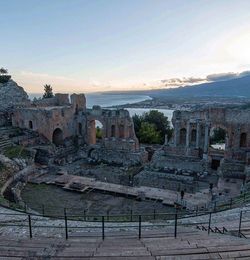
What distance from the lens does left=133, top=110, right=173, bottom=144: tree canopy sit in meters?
44.7

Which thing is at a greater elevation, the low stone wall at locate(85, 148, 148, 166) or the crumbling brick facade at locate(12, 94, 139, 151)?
the crumbling brick facade at locate(12, 94, 139, 151)

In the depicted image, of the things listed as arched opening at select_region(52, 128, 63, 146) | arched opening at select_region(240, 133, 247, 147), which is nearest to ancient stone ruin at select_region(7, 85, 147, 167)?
arched opening at select_region(52, 128, 63, 146)

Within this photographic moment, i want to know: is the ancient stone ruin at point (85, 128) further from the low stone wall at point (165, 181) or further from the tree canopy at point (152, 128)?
the tree canopy at point (152, 128)

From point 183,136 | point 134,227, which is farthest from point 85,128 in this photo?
point 134,227

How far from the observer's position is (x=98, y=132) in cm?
5241

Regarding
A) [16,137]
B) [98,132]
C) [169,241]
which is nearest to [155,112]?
[98,132]

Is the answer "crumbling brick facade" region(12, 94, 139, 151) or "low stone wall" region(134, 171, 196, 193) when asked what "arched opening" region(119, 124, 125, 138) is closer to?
"crumbling brick facade" region(12, 94, 139, 151)

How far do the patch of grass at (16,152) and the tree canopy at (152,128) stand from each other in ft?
63.7

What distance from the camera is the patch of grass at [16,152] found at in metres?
29.6

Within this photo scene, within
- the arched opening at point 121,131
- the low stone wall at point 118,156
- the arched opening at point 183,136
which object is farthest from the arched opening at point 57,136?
the arched opening at point 183,136

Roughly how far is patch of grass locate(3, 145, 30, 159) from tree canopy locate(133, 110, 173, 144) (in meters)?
19.4

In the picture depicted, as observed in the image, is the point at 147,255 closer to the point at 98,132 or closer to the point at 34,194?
the point at 34,194

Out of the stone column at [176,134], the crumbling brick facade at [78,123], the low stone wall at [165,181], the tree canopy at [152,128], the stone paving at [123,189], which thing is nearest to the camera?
the stone paving at [123,189]

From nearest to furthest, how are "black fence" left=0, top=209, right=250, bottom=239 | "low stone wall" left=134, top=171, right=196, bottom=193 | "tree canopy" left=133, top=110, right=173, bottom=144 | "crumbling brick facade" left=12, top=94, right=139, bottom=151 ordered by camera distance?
"black fence" left=0, top=209, right=250, bottom=239, "low stone wall" left=134, top=171, right=196, bottom=193, "crumbling brick facade" left=12, top=94, right=139, bottom=151, "tree canopy" left=133, top=110, right=173, bottom=144
